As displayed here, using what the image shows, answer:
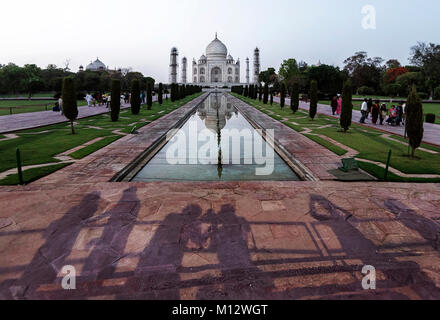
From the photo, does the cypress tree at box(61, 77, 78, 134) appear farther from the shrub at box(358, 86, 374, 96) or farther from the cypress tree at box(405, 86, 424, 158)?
the shrub at box(358, 86, 374, 96)

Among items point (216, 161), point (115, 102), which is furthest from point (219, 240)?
point (115, 102)

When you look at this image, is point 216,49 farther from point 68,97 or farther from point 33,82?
point 68,97

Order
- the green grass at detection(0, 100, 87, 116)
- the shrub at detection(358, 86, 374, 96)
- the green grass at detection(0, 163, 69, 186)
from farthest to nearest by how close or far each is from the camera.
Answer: the shrub at detection(358, 86, 374, 96) < the green grass at detection(0, 100, 87, 116) < the green grass at detection(0, 163, 69, 186)

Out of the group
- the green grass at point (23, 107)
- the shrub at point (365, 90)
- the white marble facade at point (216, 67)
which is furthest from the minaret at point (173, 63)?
the green grass at point (23, 107)

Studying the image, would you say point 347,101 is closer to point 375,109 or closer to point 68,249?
point 375,109

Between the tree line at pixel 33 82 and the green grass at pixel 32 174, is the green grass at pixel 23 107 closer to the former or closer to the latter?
the tree line at pixel 33 82

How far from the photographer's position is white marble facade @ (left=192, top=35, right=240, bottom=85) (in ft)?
320

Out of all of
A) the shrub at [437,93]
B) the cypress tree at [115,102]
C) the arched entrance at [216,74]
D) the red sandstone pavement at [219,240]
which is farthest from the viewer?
the arched entrance at [216,74]

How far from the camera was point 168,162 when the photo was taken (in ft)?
25.2

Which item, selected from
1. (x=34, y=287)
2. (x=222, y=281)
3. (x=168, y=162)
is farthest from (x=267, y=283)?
(x=168, y=162)

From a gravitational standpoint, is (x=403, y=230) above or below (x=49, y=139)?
below

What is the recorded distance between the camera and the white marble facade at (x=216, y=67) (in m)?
97.6

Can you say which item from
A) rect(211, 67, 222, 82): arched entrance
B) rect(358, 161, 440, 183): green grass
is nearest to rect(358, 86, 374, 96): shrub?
rect(358, 161, 440, 183): green grass
